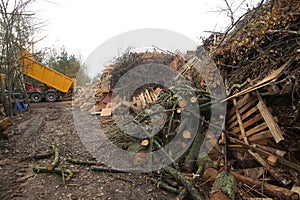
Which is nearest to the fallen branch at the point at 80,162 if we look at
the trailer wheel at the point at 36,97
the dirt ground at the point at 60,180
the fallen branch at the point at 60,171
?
the dirt ground at the point at 60,180

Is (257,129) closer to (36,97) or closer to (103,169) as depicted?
(103,169)

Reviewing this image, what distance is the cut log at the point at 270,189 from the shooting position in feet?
6.93

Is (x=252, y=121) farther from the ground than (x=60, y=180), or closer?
farther from the ground

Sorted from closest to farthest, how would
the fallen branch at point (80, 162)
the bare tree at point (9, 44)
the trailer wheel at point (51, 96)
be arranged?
1. the fallen branch at point (80, 162)
2. the bare tree at point (9, 44)
3. the trailer wheel at point (51, 96)

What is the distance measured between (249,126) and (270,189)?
37.5 inches

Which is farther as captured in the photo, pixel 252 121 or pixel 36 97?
pixel 36 97

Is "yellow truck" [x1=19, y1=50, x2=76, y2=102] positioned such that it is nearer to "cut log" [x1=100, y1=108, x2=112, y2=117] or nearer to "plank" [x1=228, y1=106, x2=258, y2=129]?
"cut log" [x1=100, y1=108, x2=112, y2=117]

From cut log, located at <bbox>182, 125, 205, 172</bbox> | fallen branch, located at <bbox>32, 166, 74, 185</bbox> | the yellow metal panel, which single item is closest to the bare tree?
the yellow metal panel

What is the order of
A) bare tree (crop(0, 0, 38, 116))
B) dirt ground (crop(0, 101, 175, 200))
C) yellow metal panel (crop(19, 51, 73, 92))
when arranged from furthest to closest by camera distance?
yellow metal panel (crop(19, 51, 73, 92)) < bare tree (crop(0, 0, 38, 116)) < dirt ground (crop(0, 101, 175, 200))

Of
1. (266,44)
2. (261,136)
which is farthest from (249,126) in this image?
(266,44)

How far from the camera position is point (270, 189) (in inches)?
89.7

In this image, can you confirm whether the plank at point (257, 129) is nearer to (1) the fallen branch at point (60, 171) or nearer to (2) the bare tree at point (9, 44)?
(1) the fallen branch at point (60, 171)

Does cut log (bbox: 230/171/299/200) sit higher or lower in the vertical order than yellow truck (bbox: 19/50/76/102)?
lower

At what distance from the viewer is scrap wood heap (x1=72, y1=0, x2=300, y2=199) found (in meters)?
2.37
